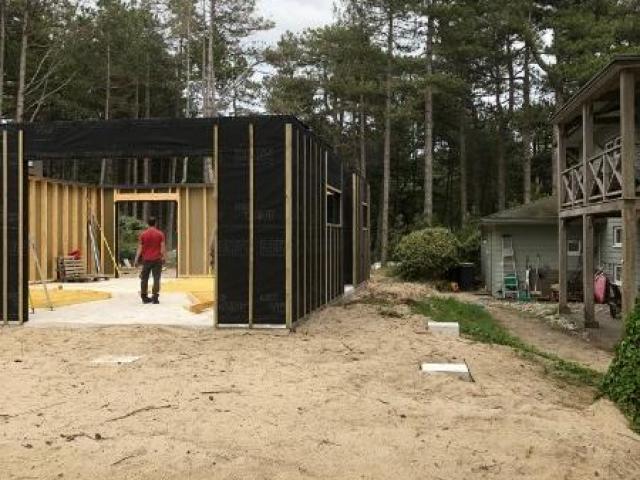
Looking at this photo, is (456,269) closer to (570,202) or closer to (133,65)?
(570,202)

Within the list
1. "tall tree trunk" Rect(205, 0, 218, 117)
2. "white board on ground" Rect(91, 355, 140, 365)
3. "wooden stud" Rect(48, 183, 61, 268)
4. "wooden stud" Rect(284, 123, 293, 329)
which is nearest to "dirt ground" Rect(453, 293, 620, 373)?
"wooden stud" Rect(284, 123, 293, 329)

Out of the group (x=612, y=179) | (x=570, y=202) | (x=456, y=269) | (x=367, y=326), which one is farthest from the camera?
(x=456, y=269)

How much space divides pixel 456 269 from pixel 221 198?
13.1 meters

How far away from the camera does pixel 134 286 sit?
15.9 meters

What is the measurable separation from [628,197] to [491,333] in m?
2.90

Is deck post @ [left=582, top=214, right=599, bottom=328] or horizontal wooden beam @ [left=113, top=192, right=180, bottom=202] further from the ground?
horizontal wooden beam @ [left=113, top=192, right=180, bottom=202]

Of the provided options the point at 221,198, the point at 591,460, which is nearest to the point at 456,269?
the point at 221,198

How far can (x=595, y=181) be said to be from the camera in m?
12.1

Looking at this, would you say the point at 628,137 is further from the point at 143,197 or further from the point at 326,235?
the point at 143,197

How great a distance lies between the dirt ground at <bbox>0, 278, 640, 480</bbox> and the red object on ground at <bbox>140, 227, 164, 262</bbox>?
3297 mm

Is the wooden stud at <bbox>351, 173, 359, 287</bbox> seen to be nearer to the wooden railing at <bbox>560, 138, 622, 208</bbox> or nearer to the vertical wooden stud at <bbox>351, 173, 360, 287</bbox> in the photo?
the vertical wooden stud at <bbox>351, 173, 360, 287</bbox>

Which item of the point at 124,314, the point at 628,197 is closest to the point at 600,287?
the point at 628,197

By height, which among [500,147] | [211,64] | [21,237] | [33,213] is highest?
[211,64]

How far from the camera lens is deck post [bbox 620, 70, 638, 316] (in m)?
9.94
